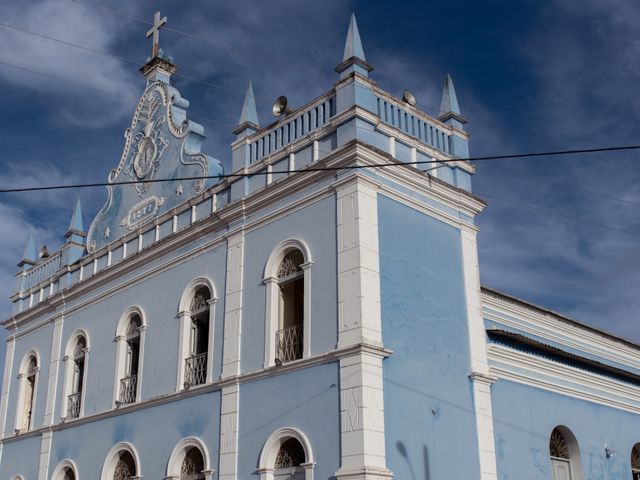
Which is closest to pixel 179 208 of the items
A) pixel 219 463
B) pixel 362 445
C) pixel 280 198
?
pixel 280 198

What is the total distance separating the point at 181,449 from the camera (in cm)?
1547

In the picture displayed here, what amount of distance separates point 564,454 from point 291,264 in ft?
21.5

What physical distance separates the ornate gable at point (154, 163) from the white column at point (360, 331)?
444 cm

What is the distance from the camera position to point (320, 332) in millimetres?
13406

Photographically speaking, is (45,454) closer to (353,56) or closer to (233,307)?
(233,307)

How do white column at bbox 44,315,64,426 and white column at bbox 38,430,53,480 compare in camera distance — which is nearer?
white column at bbox 38,430,53,480

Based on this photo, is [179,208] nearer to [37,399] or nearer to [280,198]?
[280,198]

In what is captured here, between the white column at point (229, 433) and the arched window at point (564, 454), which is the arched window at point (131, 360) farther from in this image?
the arched window at point (564, 454)

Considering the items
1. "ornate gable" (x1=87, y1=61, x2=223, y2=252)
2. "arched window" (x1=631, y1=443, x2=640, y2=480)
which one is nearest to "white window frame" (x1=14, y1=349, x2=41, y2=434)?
"ornate gable" (x1=87, y1=61, x2=223, y2=252)

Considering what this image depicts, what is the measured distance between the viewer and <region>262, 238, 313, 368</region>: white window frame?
44.8ft

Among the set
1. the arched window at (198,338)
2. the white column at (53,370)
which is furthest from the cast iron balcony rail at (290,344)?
the white column at (53,370)

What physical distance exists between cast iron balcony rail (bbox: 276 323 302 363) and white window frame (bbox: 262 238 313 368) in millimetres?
137

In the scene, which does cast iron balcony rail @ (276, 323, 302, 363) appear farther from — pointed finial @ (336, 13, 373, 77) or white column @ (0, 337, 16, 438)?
white column @ (0, 337, 16, 438)

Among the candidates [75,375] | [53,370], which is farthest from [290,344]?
→ [53,370]
